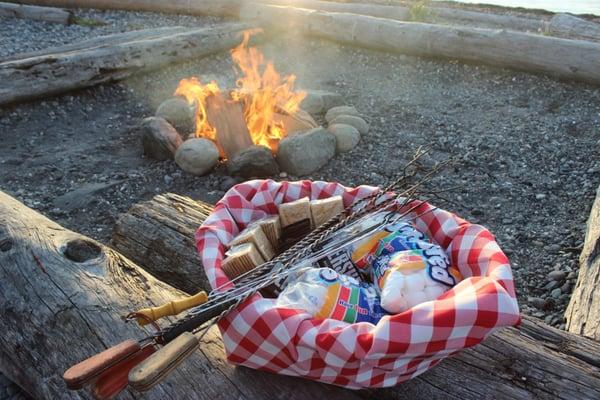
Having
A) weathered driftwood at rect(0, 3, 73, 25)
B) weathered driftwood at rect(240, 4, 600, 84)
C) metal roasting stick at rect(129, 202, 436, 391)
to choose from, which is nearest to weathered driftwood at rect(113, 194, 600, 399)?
metal roasting stick at rect(129, 202, 436, 391)

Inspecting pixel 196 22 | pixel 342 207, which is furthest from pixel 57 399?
pixel 196 22

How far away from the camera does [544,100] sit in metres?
5.82

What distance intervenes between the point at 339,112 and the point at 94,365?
14.8 feet

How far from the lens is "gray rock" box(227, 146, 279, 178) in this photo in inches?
176

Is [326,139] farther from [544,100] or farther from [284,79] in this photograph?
[544,100]

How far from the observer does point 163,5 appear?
376 inches

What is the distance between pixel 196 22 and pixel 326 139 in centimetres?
536

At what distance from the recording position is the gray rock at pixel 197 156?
4594 mm

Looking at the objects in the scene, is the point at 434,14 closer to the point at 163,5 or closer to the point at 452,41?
the point at 452,41

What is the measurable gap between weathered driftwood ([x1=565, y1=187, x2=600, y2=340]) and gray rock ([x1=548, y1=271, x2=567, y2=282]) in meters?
0.21

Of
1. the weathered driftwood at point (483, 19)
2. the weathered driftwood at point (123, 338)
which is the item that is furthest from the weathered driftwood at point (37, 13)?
the weathered driftwood at point (123, 338)

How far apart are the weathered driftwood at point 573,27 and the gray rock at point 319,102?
394cm

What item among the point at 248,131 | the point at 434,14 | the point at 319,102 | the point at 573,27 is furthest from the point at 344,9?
the point at 248,131

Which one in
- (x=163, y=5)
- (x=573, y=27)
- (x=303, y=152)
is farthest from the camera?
(x=163, y=5)
